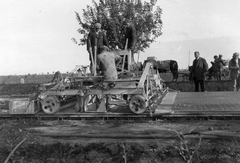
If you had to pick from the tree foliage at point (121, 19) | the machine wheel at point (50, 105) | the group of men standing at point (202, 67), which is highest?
the tree foliage at point (121, 19)

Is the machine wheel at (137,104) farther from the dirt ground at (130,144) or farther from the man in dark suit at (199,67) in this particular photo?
the man in dark suit at (199,67)

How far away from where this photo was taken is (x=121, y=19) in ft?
70.4

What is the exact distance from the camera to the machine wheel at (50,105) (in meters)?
9.76

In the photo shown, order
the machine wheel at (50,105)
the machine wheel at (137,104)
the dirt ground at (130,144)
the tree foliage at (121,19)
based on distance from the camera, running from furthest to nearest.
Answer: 1. the tree foliage at (121,19)
2. the machine wheel at (50,105)
3. the machine wheel at (137,104)
4. the dirt ground at (130,144)

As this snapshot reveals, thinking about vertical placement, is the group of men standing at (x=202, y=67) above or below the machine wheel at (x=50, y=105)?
above

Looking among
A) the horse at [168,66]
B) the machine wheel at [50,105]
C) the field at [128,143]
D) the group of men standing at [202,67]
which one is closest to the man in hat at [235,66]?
the group of men standing at [202,67]

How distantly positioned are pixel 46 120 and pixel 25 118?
75 cm

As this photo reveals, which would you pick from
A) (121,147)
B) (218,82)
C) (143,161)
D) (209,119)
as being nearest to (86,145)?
(121,147)

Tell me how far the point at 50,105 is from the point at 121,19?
13.0 meters

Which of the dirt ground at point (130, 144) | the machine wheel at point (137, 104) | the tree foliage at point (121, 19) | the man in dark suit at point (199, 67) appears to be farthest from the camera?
the tree foliage at point (121, 19)

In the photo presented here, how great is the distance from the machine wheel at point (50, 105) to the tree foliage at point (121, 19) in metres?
11.8

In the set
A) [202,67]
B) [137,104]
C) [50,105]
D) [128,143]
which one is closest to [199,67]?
[202,67]

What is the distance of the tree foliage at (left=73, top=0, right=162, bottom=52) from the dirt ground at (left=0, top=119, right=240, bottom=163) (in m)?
14.1

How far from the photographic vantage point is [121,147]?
549cm
